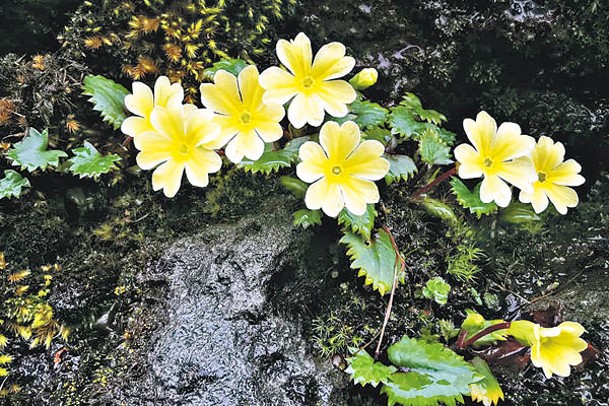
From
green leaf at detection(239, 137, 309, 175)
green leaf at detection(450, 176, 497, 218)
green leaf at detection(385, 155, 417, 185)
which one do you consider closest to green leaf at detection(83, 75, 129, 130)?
green leaf at detection(239, 137, 309, 175)

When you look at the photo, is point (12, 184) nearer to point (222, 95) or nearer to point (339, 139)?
point (222, 95)

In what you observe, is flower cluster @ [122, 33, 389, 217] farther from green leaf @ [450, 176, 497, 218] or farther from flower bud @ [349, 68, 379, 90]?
green leaf @ [450, 176, 497, 218]

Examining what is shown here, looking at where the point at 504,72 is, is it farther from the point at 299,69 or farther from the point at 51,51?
the point at 51,51

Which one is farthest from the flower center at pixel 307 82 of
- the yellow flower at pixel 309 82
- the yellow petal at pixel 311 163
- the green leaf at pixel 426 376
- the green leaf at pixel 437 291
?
the green leaf at pixel 426 376

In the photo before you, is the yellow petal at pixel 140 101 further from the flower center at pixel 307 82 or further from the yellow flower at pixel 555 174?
the yellow flower at pixel 555 174

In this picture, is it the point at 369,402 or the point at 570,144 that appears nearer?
the point at 369,402

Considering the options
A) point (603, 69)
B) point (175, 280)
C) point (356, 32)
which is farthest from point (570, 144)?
point (175, 280)
